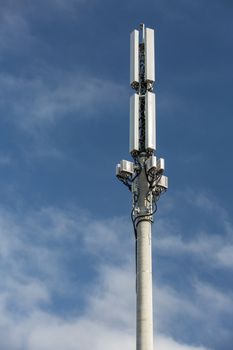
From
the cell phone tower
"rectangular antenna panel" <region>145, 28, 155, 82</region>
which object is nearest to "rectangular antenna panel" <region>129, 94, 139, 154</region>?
the cell phone tower

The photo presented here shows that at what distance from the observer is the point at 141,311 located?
280 ft

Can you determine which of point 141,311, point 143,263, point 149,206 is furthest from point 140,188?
point 141,311

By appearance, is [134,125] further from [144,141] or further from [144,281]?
[144,281]

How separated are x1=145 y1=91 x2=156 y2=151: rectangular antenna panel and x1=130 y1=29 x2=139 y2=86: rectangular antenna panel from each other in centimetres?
372

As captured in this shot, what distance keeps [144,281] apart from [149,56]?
102 feet

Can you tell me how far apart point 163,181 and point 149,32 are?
21.7 metres

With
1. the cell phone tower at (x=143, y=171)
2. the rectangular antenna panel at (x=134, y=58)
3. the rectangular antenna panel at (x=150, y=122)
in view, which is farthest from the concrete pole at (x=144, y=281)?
the rectangular antenna panel at (x=134, y=58)

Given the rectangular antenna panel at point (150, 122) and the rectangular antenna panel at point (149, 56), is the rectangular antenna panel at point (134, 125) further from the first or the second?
the rectangular antenna panel at point (149, 56)

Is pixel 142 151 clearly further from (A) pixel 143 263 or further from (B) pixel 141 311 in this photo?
(B) pixel 141 311

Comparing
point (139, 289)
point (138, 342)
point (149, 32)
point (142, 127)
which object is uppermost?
point (149, 32)

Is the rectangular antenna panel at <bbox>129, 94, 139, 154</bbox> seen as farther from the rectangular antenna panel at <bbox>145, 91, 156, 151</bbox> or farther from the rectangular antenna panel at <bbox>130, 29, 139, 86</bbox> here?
the rectangular antenna panel at <bbox>130, 29, 139, 86</bbox>

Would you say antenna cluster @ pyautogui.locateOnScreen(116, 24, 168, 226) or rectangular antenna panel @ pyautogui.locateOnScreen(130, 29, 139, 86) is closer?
antenna cluster @ pyautogui.locateOnScreen(116, 24, 168, 226)

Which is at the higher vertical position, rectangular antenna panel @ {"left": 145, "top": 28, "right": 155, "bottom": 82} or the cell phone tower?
rectangular antenna panel @ {"left": 145, "top": 28, "right": 155, "bottom": 82}

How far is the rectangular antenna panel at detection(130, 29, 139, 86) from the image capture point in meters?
98.7
